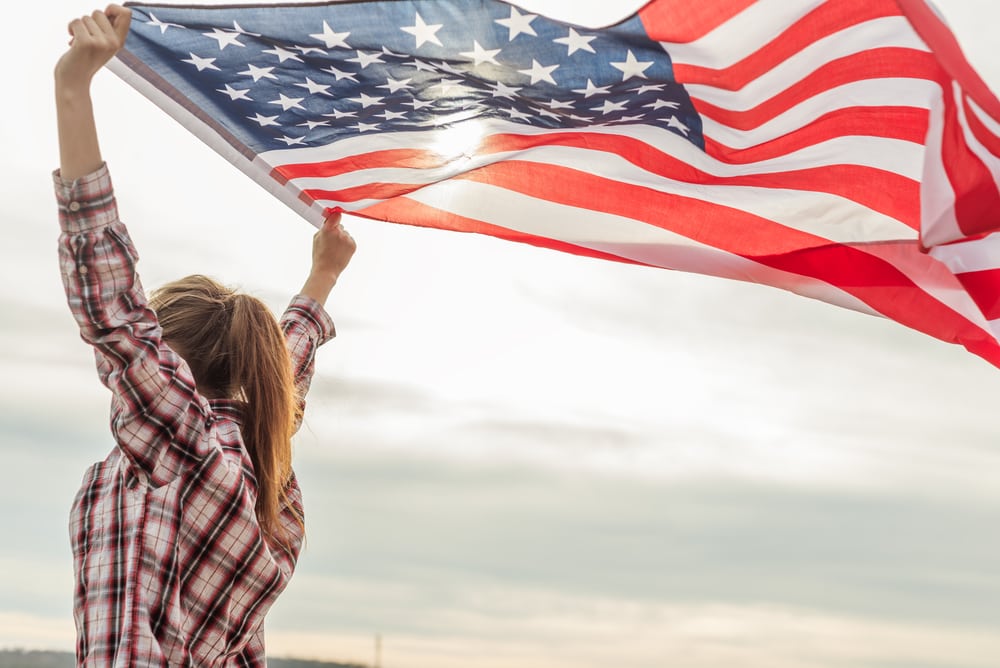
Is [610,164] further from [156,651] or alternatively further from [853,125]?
[156,651]

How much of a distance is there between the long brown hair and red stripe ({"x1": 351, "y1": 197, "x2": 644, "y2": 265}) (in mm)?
1927

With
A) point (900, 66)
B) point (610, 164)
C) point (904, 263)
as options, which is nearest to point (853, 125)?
point (900, 66)

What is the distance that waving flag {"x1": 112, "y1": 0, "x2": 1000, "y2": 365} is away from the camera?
4.64 meters

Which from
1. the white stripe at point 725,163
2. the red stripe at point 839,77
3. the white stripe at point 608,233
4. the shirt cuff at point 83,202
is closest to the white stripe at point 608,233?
the white stripe at point 608,233

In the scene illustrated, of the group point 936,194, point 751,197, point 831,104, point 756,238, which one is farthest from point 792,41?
point 756,238

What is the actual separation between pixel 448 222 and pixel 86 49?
8.69ft

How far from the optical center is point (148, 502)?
3094 millimetres

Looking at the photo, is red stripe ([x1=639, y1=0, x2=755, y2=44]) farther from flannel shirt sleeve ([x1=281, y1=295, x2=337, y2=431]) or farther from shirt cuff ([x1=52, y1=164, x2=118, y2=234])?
shirt cuff ([x1=52, y1=164, x2=118, y2=234])

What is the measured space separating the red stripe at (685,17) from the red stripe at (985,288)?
160cm

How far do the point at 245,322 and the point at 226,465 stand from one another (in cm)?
54

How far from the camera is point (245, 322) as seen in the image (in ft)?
11.6

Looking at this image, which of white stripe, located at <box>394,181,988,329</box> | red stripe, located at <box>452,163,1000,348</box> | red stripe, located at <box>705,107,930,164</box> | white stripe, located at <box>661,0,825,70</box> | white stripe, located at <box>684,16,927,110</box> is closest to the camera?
white stripe, located at <box>684,16,927,110</box>

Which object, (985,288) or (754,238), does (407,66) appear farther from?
(985,288)

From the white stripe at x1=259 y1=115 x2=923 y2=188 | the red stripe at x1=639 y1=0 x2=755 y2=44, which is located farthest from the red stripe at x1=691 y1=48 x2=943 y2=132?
the red stripe at x1=639 y1=0 x2=755 y2=44
